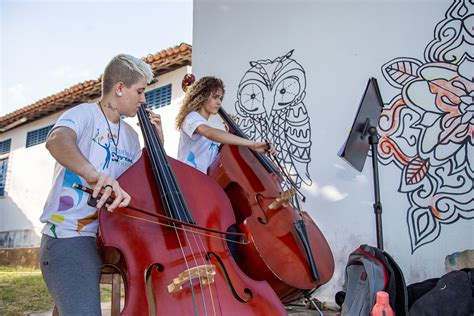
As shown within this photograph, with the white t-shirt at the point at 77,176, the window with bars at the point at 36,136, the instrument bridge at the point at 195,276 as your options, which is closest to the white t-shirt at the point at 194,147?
the white t-shirt at the point at 77,176

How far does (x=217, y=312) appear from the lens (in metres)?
1.37

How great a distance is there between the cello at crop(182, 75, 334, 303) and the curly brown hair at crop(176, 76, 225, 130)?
37 cm

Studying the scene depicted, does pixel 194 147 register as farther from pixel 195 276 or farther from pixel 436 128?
pixel 436 128

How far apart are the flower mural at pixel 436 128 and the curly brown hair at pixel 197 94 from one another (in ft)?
4.49

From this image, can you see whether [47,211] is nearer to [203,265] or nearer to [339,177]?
[203,265]

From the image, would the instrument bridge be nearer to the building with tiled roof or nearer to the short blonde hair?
the short blonde hair

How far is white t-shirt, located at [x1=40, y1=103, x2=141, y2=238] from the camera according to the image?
1.58m

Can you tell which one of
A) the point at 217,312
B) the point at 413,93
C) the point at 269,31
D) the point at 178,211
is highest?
the point at 269,31

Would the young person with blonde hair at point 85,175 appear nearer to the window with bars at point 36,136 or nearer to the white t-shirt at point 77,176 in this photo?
the white t-shirt at point 77,176

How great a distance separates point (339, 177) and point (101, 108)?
81.8 inches

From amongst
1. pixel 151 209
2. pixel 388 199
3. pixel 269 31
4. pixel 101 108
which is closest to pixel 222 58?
pixel 269 31

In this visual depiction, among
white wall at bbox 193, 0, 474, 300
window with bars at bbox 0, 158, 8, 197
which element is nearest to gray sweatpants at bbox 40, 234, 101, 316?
white wall at bbox 193, 0, 474, 300

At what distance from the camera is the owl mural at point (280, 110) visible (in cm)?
354

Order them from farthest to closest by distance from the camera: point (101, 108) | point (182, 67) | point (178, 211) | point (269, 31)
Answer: point (182, 67), point (269, 31), point (101, 108), point (178, 211)
